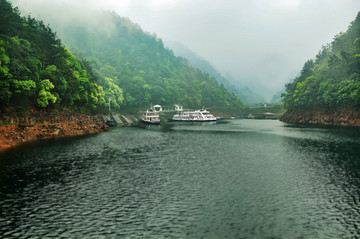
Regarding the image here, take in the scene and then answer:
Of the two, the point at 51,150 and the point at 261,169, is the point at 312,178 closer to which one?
the point at 261,169

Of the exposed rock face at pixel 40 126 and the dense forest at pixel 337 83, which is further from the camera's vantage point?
the dense forest at pixel 337 83

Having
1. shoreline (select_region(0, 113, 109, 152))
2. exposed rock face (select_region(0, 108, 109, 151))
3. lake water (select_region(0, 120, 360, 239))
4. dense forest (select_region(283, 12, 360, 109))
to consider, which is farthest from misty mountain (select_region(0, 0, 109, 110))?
dense forest (select_region(283, 12, 360, 109))

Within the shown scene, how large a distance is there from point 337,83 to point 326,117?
17.7 meters

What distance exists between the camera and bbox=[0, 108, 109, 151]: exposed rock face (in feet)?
189

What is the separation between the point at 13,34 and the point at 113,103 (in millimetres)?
91384

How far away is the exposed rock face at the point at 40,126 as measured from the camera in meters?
57.5

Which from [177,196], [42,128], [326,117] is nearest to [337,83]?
[326,117]

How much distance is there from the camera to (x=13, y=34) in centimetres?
7494

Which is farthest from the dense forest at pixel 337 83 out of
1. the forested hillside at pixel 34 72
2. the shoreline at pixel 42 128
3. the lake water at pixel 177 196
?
the forested hillside at pixel 34 72

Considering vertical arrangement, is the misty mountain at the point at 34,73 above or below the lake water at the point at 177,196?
above

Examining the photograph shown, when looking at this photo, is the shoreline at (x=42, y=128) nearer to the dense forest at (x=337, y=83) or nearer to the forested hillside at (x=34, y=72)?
the forested hillside at (x=34, y=72)

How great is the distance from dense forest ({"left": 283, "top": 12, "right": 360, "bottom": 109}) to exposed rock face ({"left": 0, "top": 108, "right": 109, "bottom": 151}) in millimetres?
109693

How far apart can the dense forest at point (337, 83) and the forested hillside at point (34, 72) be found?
113164 millimetres

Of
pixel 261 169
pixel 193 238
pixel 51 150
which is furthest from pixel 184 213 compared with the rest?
pixel 51 150
